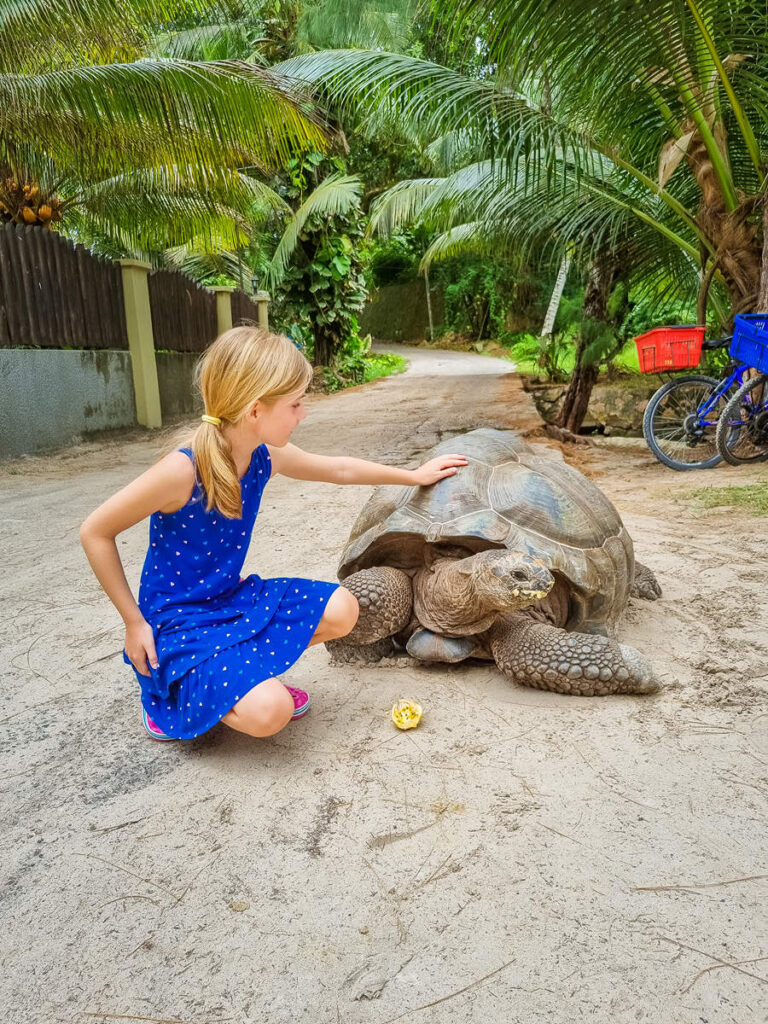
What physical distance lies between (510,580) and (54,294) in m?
6.80

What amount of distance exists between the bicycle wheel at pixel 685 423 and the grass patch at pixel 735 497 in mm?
999

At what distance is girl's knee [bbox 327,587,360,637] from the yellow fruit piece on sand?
26 centimetres

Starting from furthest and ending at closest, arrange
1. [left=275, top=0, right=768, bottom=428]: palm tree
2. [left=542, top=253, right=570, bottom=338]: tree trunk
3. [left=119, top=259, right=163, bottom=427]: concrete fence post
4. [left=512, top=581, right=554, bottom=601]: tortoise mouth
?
[left=542, top=253, right=570, bottom=338]: tree trunk < [left=119, top=259, right=163, bottom=427]: concrete fence post < [left=275, top=0, right=768, bottom=428]: palm tree < [left=512, top=581, right=554, bottom=601]: tortoise mouth

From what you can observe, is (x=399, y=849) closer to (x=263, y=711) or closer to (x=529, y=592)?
(x=263, y=711)

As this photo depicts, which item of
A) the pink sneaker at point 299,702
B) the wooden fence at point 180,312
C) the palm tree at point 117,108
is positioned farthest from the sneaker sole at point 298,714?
the wooden fence at point 180,312

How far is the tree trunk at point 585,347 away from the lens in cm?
880

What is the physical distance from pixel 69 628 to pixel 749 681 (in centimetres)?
244

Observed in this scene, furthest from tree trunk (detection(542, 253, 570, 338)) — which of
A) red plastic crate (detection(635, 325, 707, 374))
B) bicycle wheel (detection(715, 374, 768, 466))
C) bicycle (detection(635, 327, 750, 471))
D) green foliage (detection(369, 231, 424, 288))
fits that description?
green foliage (detection(369, 231, 424, 288))

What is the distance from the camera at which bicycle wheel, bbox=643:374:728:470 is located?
5754 mm

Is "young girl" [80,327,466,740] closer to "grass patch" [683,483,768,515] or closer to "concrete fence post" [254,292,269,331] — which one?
"grass patch" [683,483,768,515]

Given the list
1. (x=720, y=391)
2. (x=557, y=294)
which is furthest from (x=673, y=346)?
(x=557, y=294)

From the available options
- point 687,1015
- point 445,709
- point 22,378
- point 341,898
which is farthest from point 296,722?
point 22,378

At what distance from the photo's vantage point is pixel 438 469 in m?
2.31

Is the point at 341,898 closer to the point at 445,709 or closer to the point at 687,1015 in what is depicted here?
the point at 687,1015
